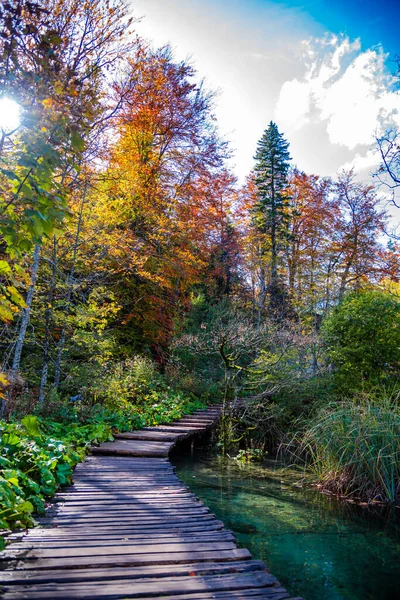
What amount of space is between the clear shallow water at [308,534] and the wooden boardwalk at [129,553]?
85cm

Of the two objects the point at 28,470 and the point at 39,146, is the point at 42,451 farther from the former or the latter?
the point at 39,146

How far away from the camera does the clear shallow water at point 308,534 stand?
11.2 ft

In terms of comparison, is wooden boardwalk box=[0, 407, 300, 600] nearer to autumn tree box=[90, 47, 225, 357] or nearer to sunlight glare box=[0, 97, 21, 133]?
sunlight glare box=[0, 97, 21, 133]

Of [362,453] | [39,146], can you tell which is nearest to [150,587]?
[39,146]

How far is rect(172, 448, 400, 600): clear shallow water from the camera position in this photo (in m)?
3.41

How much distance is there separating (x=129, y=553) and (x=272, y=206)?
18.1m

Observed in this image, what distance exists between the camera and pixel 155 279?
11.1 m

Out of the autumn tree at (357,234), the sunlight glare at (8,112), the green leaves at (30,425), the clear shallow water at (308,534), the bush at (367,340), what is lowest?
the clear shallow water at (308,534)

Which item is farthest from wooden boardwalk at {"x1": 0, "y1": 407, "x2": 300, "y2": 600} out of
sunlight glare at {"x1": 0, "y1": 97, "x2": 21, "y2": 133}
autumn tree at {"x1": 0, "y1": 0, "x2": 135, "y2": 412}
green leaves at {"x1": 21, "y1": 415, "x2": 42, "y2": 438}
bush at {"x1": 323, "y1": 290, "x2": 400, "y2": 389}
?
bush at {"x1": 323, "y1": 290, "x2": 400, "y2": 389}

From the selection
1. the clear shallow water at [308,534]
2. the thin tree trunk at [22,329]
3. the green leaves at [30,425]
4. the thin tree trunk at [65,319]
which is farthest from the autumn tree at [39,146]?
the thin tree trunk at [65,319]

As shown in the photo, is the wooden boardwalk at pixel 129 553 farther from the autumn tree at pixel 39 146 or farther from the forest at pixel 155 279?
the autumn tree at pixel 39 146

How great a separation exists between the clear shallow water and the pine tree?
38.0ft

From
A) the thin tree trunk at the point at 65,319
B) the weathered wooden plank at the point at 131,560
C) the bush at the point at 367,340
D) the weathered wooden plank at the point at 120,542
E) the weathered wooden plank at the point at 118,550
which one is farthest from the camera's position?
the bush at the point at 367,340

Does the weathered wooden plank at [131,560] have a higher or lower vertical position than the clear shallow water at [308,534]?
higher
